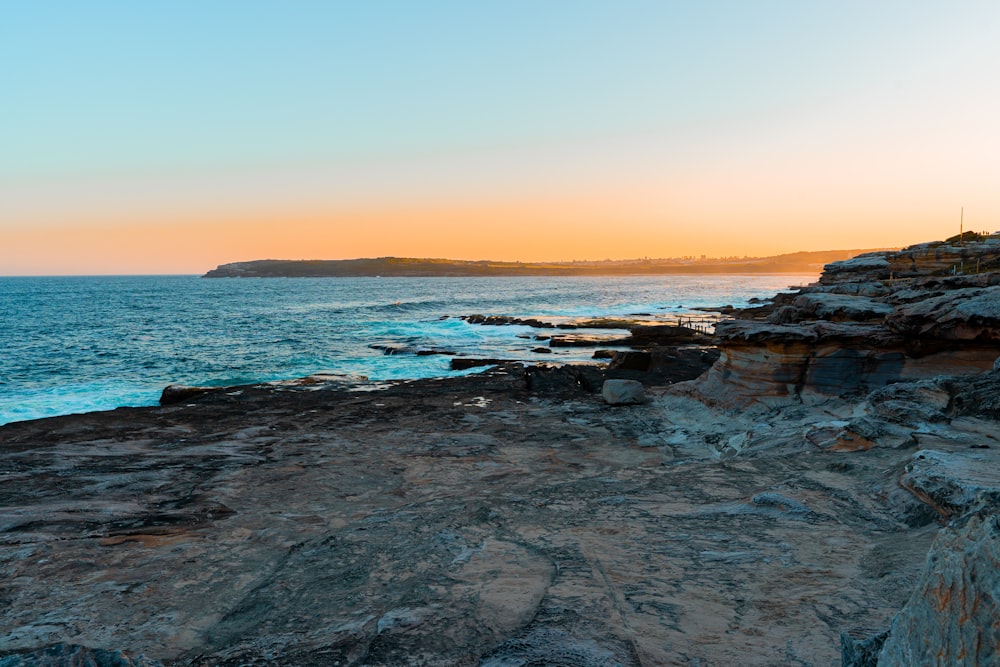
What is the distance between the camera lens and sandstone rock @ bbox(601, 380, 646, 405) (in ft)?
65.6

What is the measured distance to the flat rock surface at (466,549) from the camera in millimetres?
5648

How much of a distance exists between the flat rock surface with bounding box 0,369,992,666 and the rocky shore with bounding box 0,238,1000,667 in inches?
1.7

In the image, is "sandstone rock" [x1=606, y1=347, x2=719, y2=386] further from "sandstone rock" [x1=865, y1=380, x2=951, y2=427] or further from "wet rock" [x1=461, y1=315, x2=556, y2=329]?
"wet rock" [x1=461, y1=315, x2=556, y2=329]

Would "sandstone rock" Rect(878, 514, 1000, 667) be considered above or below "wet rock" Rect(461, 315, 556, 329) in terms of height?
above

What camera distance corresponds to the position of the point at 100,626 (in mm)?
6602

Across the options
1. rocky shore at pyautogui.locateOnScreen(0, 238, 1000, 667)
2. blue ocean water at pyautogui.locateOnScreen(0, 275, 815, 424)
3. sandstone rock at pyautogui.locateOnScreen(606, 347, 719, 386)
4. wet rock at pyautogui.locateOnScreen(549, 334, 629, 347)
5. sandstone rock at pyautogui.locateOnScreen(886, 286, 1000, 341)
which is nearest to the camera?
rocky shore at pyautogui.locateOnScreen(0, 238, 1000, 667)

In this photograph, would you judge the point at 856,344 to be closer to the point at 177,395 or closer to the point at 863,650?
the point at 863,650

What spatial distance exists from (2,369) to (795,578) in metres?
39.3

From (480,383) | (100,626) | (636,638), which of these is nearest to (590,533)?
(636,638)

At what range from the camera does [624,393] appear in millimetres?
20031

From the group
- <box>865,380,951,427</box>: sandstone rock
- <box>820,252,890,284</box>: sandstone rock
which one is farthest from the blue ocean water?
<box>820,252,890,284</box>: sandstone rock

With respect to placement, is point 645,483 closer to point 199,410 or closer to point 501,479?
point 501,479

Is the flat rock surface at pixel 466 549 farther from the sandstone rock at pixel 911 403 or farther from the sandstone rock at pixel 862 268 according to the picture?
the sandstone rock at pixel 862 268

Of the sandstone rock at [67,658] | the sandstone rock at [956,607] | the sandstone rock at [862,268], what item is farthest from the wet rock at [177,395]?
the sandstone rock at [862,268]
